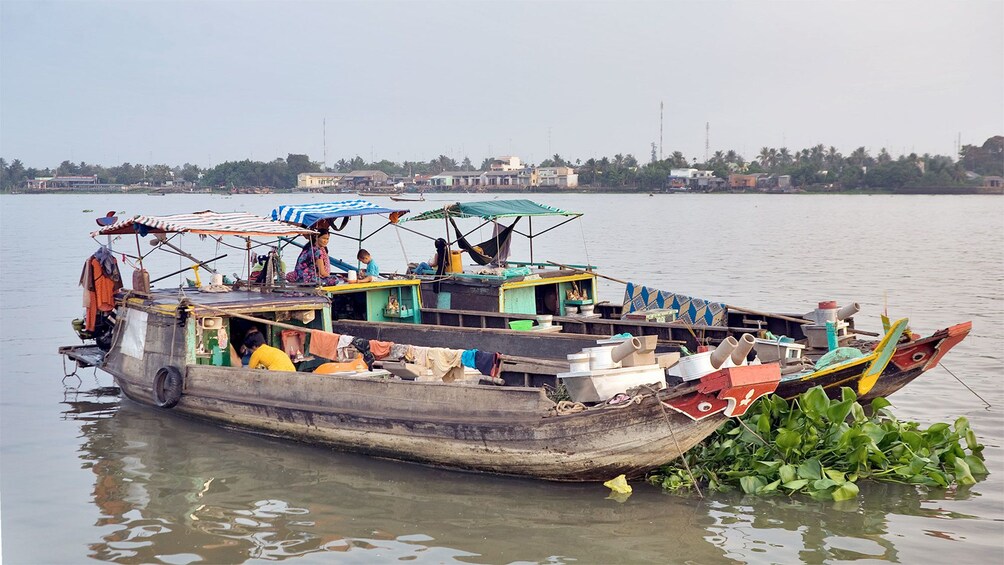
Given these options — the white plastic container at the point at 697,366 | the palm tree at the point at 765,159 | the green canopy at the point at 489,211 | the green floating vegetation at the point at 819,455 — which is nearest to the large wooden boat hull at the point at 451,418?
the white plastic container at the point at 697,366

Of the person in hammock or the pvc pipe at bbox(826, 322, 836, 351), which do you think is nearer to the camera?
the pvc pipe at bbox(826, 322, 836, 351)

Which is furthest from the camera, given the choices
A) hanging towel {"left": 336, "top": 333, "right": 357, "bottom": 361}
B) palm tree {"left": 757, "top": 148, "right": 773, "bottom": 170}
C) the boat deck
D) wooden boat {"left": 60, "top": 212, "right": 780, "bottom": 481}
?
palm tree {"left": 757, "top": 148, "right": 773, "bottom": 170}

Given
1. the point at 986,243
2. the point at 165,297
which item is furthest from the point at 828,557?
the point at 986,243

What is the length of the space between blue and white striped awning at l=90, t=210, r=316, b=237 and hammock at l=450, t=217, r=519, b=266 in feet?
10.2

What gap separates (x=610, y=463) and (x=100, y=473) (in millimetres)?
5090

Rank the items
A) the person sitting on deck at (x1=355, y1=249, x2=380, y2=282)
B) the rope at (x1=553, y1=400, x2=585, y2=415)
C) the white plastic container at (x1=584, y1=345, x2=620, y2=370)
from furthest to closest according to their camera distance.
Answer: the person sitting on deck at (x1=355, y1=249, x2=380, y2=282), the white plastic container at (x1=584, y1=345, x2=620, y2=370), the rope at (x1=553, y1=400, x2=585, y2=415)

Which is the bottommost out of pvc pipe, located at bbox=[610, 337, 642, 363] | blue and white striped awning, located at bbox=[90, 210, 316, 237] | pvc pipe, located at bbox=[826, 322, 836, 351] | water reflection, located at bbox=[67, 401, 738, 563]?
water reflection, located at bbox=[67, 401, 738, 563]

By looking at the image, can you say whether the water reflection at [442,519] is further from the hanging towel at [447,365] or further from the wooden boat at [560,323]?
the wooden boat at [560,323]

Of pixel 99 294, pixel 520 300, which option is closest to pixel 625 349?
pixel 520 300

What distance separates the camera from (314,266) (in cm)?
1198

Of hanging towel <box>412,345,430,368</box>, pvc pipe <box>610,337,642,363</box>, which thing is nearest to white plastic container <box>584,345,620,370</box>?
pvc pipe <box>610,337,642,363</box>

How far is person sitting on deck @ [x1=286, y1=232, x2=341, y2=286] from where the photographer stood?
1193cm

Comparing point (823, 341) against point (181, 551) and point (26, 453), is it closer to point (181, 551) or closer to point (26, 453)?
point (181, 551)

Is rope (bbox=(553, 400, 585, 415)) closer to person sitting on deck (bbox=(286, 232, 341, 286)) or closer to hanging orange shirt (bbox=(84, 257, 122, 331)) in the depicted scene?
person sitting on deck (bbox=(286, 232, 341, 286))
